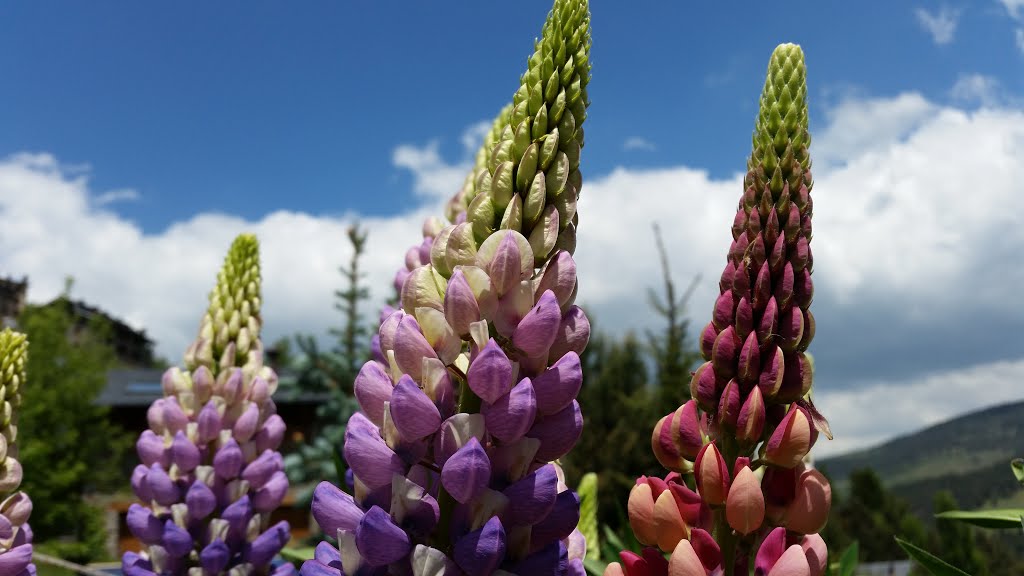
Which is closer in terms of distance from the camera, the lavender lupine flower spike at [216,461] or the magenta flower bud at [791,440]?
the magenta flower bud at [791,440]

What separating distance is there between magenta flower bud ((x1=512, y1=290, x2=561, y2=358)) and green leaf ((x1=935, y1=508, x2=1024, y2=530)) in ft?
4.11

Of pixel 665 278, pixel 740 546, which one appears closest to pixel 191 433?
pixel 740 546

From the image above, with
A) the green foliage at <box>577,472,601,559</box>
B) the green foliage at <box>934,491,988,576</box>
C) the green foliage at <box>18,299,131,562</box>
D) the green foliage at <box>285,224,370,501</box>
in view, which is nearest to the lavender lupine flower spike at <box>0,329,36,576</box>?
the green foliage at <box>577,472,601,559</box>

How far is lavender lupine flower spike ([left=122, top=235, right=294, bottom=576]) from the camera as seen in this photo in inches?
112

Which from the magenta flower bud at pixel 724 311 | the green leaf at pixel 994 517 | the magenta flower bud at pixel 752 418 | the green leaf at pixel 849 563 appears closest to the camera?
the magenta flower bud at pixel 752 418

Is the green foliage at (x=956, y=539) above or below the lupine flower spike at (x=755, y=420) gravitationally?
below

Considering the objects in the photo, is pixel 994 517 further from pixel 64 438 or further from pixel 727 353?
pixel 64 438

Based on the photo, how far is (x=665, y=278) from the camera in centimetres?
2050

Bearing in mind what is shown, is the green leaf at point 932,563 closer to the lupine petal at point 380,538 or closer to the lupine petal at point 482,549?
the lupine petal at point 482,549

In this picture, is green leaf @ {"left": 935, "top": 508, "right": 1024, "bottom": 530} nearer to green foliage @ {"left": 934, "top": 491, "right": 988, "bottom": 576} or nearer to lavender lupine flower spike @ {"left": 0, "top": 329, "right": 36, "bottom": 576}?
lavender lupine flower spike @ {"left": 0, "top": 329, "right": 36, "bottom": 576}

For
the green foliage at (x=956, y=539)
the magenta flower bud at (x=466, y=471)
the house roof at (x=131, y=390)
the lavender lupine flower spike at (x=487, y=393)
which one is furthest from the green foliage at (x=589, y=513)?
the house roof at (x=131, y=390)

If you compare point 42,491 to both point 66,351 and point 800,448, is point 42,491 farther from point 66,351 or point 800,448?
point 800,448

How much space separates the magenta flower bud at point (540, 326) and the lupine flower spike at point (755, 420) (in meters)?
0.39

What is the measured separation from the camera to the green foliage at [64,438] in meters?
28.8
